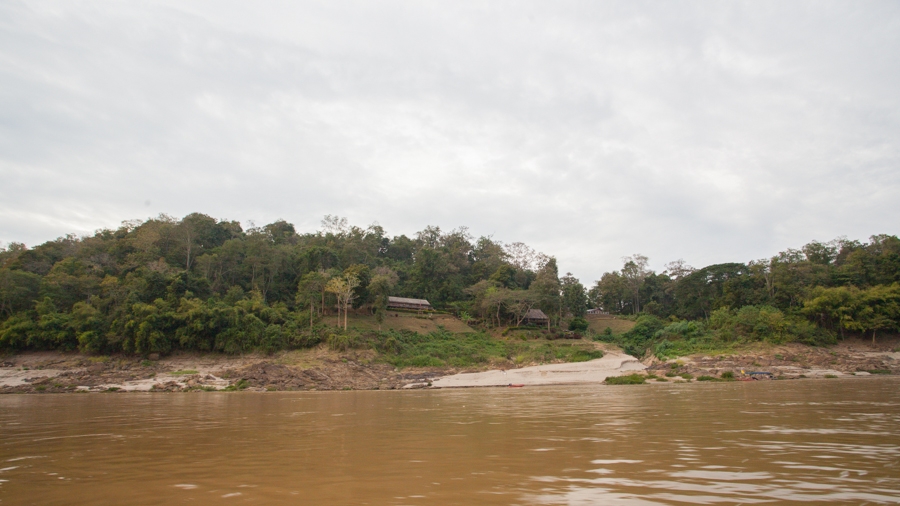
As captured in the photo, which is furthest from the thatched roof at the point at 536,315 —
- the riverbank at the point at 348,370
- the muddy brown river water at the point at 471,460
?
the muddy brown river water at the point at 471,460

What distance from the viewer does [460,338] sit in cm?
5181

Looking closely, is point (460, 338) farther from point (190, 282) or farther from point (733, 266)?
point (733, 266)

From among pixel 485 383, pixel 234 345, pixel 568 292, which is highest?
pixel 568 292

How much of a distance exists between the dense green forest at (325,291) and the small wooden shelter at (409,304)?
9.42 feet

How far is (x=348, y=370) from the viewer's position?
37250mm

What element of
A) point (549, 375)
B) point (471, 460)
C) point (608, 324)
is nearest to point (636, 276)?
point (608, 324)

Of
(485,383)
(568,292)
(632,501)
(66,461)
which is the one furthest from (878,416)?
(568,292)

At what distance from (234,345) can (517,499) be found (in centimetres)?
3828

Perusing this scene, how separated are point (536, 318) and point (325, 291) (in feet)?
90.5

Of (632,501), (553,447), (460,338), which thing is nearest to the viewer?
(632,501)

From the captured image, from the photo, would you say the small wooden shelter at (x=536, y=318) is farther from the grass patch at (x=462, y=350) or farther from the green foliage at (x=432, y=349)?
the green foliage at (x=432, y=349)

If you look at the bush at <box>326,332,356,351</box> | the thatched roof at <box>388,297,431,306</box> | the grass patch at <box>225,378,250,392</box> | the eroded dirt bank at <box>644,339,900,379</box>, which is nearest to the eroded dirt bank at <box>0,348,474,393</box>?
the grass patch at <box>225,378,250,392</box>

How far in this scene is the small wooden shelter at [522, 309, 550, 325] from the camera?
59.9 meters

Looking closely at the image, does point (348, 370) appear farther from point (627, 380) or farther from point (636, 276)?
point (636, 276)
